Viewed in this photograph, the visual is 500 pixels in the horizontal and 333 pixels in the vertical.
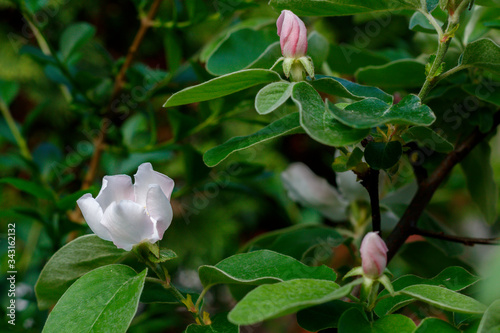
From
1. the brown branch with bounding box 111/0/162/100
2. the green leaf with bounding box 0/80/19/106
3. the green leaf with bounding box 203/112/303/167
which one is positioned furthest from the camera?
the green leaf with bounding box 0/80/19/106

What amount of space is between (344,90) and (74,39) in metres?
0.51

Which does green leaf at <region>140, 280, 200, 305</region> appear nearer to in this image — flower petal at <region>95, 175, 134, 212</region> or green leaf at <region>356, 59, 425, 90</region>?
flower petal at <region>95, 175, 134, 212</region>

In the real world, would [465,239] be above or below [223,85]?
below

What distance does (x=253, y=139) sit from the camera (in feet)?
1.26

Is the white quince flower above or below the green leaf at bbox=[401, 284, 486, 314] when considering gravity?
below

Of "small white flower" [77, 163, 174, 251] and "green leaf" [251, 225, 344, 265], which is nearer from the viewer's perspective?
"small white flower" [77, 163, 174, 251]

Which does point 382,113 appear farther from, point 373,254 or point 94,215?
point 94,215

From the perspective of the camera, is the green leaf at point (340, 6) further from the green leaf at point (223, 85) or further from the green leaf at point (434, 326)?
the green leaf at point (434, 326)

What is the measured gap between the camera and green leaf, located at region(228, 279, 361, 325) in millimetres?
277

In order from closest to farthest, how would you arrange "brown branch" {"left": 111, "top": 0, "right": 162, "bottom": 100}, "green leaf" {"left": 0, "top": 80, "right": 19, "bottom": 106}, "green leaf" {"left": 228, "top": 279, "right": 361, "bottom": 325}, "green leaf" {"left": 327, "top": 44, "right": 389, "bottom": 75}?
"green leaf" {"left": 228, "top": 279, "right": 361, "bottom": 325} → "green leaf" {"left": 327, "top": 44, "right": 389, "bottom": 75} → "brown branch" {"left": 111, "top": 0, "right": 162, "bottom": 100} → "green leaf" {"left": 0, "top": 80, "right": 19, "bottom": 106}

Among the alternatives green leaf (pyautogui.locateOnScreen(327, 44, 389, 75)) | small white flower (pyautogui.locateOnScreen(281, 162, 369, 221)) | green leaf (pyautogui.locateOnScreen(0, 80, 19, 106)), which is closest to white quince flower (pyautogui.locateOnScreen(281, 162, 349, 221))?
small white flower (pyautogui.locateOnScreen(281, 162, 369, 221))

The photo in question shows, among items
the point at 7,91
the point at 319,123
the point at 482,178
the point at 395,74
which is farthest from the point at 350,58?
the point at 7,91

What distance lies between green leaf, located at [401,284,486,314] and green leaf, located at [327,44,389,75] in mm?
345

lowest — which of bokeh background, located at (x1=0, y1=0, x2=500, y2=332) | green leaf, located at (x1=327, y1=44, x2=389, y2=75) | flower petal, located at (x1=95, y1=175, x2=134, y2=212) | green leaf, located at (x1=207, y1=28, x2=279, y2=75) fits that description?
bokeh background, located at (x1=0, y1=0, x2=500, y2=332)
